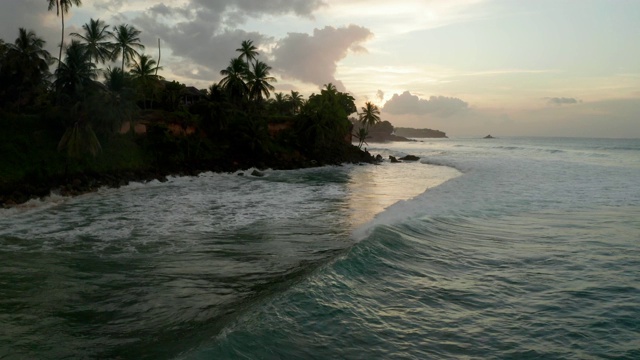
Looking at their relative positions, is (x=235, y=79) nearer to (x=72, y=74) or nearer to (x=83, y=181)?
(x=72, y=74)

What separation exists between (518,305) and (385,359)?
9.60 feet

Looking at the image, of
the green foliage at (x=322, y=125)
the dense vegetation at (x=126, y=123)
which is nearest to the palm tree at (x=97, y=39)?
the dense vegetation at (x=126, y=123)

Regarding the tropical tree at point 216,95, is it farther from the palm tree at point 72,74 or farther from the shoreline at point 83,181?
the palm tree at point 72,74

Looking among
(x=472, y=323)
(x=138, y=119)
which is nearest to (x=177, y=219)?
(x=472, y=323)

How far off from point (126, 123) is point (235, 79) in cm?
1672

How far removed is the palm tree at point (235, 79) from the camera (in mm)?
45475

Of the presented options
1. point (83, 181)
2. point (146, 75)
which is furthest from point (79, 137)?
point (146, 75)

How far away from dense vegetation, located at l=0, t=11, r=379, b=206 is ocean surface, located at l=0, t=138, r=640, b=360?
7.40m

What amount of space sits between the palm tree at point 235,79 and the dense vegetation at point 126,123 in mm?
110

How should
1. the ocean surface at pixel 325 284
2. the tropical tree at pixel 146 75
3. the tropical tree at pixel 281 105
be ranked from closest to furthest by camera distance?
the ocean surface at pixel 325 284
the tropical tree at pixel 146 75
the tropical tree at pixel 281 105

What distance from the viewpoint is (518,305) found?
6.69 metres

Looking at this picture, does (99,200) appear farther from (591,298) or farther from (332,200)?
(591,298)

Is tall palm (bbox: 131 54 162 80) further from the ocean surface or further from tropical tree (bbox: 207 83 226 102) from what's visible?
the ocean surface

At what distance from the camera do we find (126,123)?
31.0m
